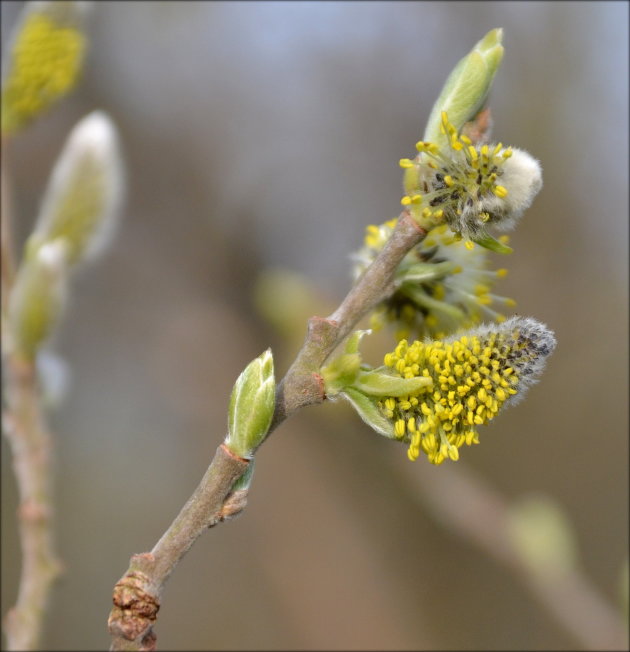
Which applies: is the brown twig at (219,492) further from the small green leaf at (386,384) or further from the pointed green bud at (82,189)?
the pointed green bud at (82,189)

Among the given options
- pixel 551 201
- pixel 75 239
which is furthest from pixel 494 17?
pixel 75 239

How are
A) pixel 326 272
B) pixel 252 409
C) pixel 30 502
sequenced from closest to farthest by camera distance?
1. pixel 252 409
2. pixel 30 502
3. pixel 326 272

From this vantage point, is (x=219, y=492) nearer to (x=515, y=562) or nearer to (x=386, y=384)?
(x=386, y=384)

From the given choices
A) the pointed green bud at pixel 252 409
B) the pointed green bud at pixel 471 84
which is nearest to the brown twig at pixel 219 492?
the pointed green bud at pixel 252 409

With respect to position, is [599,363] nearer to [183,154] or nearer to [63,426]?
[183,154]

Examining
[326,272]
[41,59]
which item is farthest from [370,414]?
[326,272]

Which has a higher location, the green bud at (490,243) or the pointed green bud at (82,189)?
the pointed green bud at (82,189)
